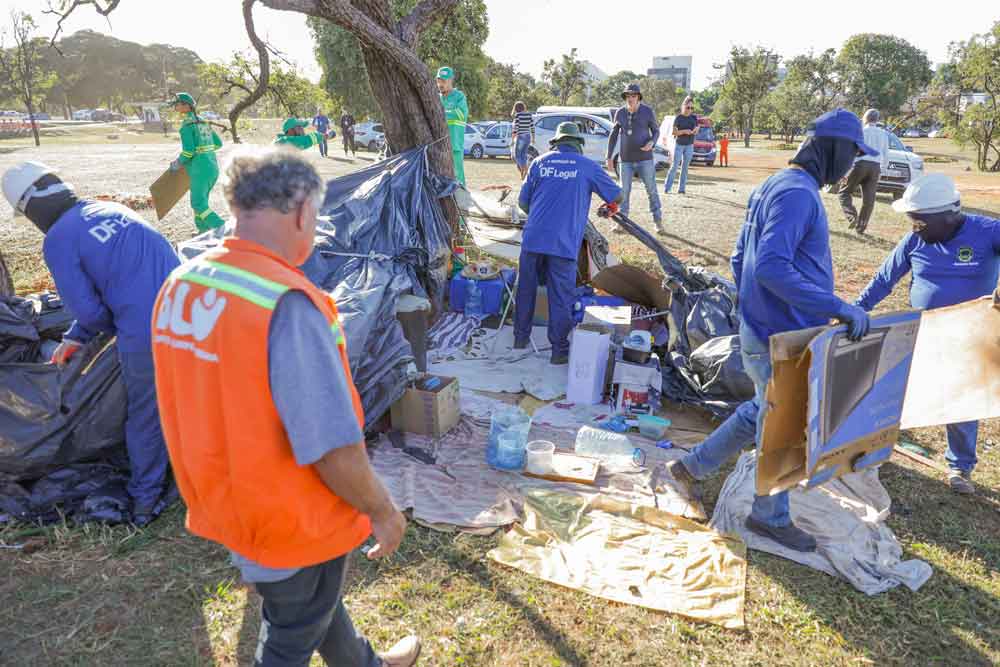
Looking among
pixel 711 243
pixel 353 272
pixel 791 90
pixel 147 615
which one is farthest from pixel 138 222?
pixel 791 90

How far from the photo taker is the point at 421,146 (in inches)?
240

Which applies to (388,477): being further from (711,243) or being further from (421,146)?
(711,243)

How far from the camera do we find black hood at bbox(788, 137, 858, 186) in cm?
252

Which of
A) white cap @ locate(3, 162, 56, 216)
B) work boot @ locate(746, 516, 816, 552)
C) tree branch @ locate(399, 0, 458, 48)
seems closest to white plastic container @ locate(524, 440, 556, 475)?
work boot @ locate(746, 516, 816, 552)

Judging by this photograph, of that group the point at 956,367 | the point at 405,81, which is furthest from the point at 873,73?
the point at 956,367

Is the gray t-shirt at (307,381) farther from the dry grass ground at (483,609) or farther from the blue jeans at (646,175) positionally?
the blue jeans at (646,175)

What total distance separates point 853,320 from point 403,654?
2.11 meters

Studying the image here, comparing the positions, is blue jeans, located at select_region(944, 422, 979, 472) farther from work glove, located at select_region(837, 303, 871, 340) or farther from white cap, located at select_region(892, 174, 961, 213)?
work glove, located at select_region(837, 303, 871, 340)

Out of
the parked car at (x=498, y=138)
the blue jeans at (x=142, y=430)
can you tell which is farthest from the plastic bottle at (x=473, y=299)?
the parked car at (x=498, y=138)

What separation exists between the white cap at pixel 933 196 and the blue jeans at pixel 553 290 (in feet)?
7.78

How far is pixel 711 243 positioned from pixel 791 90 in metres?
33.6

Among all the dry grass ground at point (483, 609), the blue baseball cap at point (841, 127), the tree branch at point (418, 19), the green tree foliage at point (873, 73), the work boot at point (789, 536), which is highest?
the green tree foliage at point (873, 73)

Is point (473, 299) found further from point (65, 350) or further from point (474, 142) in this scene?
point (474, 142)

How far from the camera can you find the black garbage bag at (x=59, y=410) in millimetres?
3121
